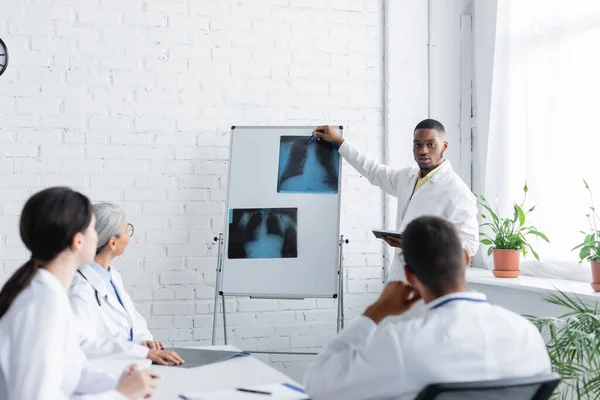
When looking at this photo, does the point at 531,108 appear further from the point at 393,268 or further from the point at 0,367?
the point at 0,367

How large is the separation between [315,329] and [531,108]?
183cm

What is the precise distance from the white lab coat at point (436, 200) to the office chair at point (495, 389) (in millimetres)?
1883

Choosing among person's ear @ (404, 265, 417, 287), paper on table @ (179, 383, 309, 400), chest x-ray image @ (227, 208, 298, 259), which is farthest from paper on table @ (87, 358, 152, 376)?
chest x-ray image @ (227, 208, 298, 259)

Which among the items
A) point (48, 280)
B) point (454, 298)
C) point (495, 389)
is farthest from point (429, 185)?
point (48, 280)

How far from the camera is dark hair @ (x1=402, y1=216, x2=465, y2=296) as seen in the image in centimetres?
153

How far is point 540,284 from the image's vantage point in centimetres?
352

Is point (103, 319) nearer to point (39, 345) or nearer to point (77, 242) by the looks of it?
point (77, 242)

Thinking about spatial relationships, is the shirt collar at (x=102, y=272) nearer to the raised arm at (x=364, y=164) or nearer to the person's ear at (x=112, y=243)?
the person's ear at (x=112, y=243)

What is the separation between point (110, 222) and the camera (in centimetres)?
251

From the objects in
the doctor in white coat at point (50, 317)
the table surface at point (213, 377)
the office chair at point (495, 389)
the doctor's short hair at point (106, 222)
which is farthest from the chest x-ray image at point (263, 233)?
the office chair at point (495, 389)

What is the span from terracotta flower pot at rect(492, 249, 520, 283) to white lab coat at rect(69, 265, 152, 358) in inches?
82.4

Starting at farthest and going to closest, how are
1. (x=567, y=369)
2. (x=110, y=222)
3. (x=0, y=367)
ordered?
1. (x=110, y=222)
2. (x=567, y=369)
3. (x=0, y=367)

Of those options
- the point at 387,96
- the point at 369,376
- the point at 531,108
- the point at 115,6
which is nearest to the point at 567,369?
the point at 369,376

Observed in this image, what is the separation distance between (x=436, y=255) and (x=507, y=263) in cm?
→ 248
